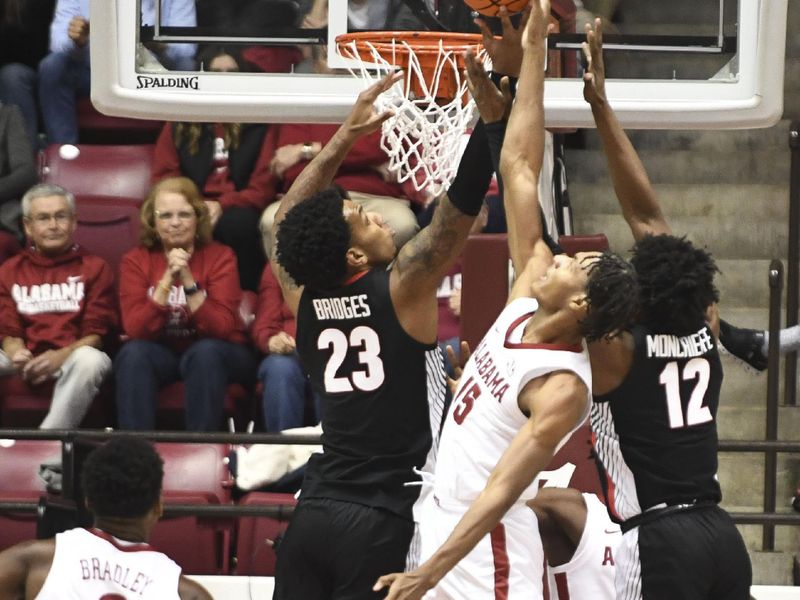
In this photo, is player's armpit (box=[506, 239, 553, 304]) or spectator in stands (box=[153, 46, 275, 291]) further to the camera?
spectator in stands (box=[153, 46, 275, 291])

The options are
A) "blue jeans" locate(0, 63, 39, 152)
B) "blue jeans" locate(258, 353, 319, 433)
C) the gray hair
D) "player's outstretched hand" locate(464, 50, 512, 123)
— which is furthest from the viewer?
"blue jeans" locate(0, 63, 39, 152)

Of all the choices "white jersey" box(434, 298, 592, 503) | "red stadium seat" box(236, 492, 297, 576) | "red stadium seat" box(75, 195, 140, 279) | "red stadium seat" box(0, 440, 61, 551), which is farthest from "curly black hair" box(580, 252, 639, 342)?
"red stadium seat" box(75, 195, 140, 279)

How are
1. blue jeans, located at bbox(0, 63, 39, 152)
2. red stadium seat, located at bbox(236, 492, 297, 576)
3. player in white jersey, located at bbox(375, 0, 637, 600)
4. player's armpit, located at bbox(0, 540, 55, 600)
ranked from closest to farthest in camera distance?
player in white jersey, located at bbox(375, 0, 637, 600)
player's armpit, located at bbox(0, 540, 55, 600)
red stadium seat, located at bbox(236, 492, 297, 576)
blue jeans, located at bbox(0, 63, 39, 152)

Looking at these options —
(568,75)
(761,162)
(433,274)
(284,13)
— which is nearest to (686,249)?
(433,274)

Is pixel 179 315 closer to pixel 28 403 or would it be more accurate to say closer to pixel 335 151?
pixel 28 403

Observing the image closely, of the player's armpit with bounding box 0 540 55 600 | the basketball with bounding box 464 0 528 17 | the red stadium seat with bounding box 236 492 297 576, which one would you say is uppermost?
the basketball with bounding box 464 0 528 17

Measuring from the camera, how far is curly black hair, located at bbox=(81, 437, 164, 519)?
456 cm

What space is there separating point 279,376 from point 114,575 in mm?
2116

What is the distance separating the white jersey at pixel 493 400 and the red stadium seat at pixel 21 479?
2.60 metres

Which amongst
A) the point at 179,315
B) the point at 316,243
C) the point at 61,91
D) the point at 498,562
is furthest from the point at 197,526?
the point at 61,91

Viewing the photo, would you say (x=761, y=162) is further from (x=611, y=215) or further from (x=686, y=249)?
(x=686, y=249)

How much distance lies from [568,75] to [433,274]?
1.05 metres

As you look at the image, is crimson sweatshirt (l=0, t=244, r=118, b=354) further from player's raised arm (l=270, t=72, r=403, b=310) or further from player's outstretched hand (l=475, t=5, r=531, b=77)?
player's outstretched hand (l=475, t=5, r=531, b=77)

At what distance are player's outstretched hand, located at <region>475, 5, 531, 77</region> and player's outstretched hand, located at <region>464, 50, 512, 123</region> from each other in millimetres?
80
